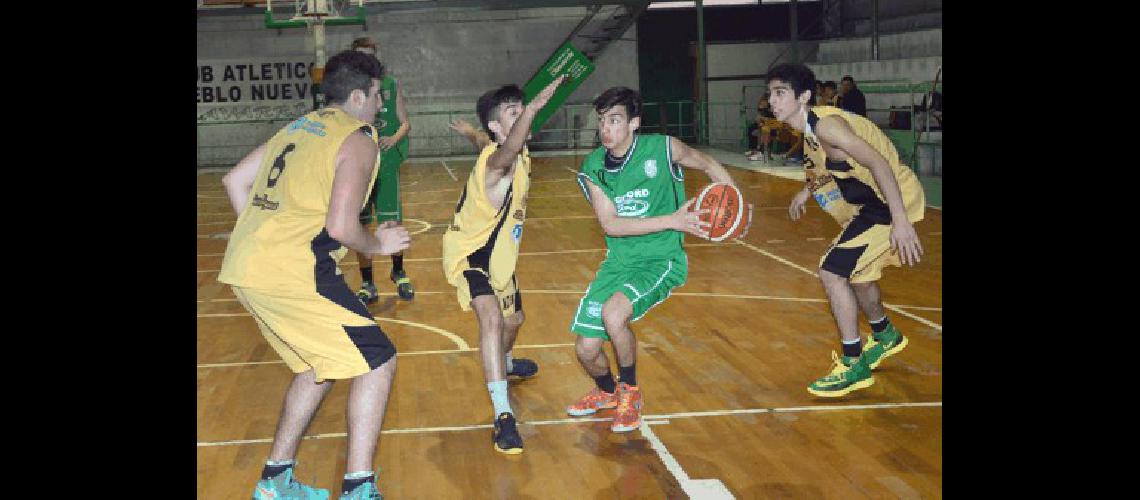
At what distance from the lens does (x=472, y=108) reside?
86.2 ft

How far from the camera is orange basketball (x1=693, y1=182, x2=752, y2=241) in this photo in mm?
5090

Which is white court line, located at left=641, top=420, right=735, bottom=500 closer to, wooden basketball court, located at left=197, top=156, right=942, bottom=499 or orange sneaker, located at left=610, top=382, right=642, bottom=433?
wooden basketball court, located at left=197, top=156, right=942, bottom=499

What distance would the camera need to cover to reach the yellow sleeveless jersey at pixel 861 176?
5.72m

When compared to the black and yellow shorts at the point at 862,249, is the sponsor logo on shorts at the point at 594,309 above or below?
below

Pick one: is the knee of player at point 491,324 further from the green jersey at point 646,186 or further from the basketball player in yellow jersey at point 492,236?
the green jersey at point 646,186

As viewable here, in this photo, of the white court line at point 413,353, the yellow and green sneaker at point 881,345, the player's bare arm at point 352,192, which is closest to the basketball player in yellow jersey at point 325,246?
the player's bare arm at point 352,192

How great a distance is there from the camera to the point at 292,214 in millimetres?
3852

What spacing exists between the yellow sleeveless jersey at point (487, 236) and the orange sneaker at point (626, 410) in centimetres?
76

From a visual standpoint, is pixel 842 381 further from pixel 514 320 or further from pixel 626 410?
pixel 514 320

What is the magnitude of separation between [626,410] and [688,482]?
72 cm

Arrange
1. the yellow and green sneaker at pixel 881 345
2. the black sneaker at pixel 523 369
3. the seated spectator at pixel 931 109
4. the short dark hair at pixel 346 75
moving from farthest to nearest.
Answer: the seated spectator at pixel 931 109
the black sneaker at pixel 523 369
the yellow and green sneaker at pixel 881 345
the short dark hair at pixel 346 75

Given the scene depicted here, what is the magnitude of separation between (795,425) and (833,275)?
88 cm

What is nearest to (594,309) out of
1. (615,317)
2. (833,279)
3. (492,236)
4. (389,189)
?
(615,317)
